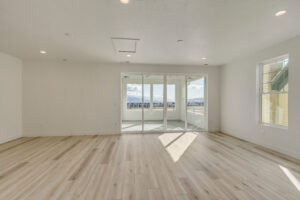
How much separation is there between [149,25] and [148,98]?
11.2 feet

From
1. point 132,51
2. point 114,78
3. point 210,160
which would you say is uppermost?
point 132,51

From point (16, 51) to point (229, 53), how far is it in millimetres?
6245

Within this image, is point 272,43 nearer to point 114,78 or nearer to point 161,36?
point 161,36

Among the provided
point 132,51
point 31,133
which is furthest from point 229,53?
point 31,133

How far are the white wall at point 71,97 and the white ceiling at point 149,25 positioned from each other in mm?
1205

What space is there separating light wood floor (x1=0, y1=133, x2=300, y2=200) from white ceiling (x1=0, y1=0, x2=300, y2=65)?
2679 mm

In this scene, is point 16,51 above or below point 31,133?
above

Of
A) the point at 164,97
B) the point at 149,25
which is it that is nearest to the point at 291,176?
the point at 149,25

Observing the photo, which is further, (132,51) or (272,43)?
(132,51)

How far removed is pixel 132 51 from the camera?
3996 millimetres

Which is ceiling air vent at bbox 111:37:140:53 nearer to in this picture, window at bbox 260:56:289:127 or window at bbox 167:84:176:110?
window at bbox 167:84:176:110

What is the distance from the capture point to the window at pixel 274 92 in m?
3.50

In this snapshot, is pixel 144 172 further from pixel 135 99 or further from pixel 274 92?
pixel 274 92

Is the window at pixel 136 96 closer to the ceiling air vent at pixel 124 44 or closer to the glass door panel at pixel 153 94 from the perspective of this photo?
the glass door panel at pixel 153 94
